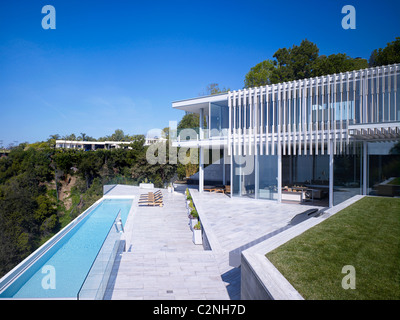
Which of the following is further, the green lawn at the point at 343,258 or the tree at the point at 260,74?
the tree at the point at 260,74

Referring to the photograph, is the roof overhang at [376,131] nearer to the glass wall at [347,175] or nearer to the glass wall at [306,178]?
the glass wall at [347,175]

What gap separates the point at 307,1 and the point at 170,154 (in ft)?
59.5

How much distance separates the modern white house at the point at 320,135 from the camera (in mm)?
11852

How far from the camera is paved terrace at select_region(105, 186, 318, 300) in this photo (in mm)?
5492

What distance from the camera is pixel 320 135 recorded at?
42.8 feet

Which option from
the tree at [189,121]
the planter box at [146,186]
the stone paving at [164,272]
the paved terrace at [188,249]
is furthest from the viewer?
the tree at [189,121]

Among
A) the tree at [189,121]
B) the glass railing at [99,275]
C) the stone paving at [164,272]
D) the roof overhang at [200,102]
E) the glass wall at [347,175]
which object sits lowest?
the stone paving at [164,272]

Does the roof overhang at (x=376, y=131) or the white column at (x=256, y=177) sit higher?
the roof overhang at (x=376, y=131)

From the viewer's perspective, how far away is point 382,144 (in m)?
12.7

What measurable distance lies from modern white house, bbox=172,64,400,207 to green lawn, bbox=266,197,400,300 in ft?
18.0

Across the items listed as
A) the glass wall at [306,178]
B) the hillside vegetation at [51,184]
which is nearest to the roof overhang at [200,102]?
the glass wall at [306,178]

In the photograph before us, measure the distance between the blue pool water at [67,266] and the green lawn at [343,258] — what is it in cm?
390
